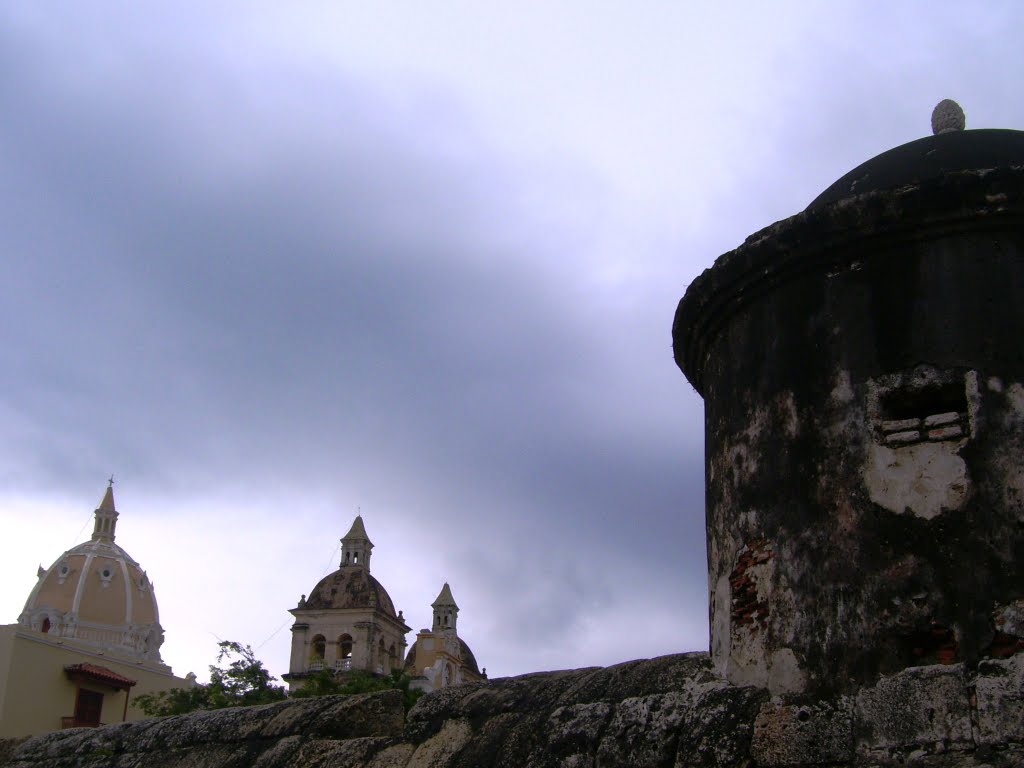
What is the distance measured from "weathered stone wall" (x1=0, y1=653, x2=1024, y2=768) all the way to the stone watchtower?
11 centimetres

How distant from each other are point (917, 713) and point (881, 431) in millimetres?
859

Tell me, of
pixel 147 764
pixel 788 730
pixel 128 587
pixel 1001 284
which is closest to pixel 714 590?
pixel 788 730

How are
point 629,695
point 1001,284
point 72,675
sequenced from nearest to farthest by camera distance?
point 1001,284 → point 629,695 → point 72,675

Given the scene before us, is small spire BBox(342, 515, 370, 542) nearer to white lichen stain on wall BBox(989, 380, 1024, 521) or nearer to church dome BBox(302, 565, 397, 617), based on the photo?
church dome BBox(302, 565, 397, 617)

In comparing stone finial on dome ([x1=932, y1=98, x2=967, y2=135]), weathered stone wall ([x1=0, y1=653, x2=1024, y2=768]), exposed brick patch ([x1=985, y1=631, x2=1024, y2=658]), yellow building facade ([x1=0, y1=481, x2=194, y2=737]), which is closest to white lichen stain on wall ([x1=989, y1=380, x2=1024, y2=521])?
exposed brick patch ([x1=985, y1=631, x2=1024, y2=658])

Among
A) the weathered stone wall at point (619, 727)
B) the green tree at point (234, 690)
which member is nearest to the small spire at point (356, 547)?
the green tree at point (234, 690)

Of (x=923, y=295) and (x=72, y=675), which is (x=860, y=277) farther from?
(x=72, y=675)

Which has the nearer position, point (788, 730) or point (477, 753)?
point (788, 730)

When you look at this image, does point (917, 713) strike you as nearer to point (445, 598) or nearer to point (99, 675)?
point (99, 675)

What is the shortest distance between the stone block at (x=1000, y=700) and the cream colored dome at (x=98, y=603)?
148 feet

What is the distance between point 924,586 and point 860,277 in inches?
39.9

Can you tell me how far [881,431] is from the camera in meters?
3.59

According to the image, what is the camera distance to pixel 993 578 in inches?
128

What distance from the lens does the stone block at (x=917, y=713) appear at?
3111mm
